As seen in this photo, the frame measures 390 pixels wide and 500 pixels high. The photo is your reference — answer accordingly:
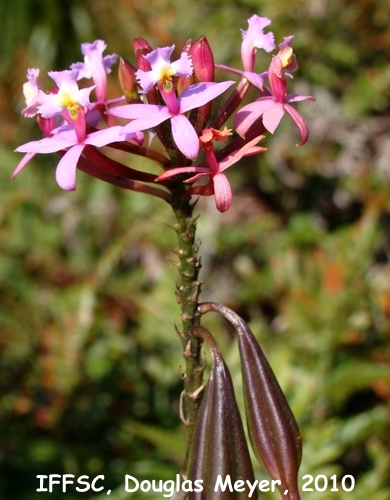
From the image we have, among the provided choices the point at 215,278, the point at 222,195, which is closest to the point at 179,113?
the point at 222,195

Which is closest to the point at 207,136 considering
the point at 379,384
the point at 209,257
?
the point at 379,384

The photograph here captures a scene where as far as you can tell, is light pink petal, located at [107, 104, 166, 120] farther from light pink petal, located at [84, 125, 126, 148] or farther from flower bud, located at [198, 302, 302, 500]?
flower bud, located at [198, 302, 302, 500]

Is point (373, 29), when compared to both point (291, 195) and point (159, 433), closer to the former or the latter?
point (291, 195)

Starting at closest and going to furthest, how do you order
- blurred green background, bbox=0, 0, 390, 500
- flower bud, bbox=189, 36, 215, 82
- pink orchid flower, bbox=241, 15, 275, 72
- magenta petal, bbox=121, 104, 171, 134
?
magenta petal, bbox=121, 104, 171, 134 < flower bud, bbox=189, 36, 215, 82 < pink orchid flower, bbox=241, 15, 275, 72 < blurred green background, bbox=0, 0, 390, 500

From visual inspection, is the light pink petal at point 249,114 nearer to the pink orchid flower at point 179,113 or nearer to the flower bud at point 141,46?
the pink orchid flower at point 179,113

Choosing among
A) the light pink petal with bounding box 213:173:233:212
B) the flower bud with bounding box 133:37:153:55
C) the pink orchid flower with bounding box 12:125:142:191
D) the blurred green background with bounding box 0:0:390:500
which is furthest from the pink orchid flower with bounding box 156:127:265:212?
the blurred green background with bounding box 0:0:390:500

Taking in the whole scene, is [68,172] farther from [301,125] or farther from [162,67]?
[301,125]

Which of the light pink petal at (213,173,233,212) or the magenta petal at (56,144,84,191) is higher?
the magenta petal at (56,144,84,191)
